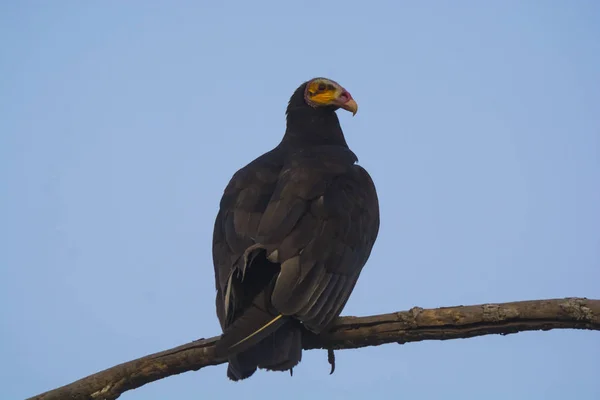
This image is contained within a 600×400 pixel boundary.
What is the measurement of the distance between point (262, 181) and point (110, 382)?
1802mm

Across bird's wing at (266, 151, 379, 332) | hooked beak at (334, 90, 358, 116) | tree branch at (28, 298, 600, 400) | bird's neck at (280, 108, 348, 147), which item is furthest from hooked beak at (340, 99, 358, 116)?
tree branch at (28, 298, 600, 400)

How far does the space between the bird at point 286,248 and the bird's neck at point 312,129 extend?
0.44 m

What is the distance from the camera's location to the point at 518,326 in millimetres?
3807

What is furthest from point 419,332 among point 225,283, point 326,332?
point 225,283

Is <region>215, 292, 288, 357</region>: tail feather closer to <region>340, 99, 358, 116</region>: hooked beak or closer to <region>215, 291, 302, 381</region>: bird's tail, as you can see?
<region>215, 291, 302, 381</region>: bird's tail

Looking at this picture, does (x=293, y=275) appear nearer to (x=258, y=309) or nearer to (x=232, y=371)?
(x=258, y=309)

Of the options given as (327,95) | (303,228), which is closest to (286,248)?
(303,228)

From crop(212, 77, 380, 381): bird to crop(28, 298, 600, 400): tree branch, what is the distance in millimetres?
173

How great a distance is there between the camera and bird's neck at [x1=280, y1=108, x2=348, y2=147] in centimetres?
679

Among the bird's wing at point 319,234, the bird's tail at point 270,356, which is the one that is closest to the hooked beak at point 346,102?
the bird's wing at point 319,234

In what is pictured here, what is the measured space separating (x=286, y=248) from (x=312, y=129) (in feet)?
7.79

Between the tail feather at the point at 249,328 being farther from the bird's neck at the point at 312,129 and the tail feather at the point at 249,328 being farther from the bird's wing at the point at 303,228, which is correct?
the bird's neck at the point at 312,129

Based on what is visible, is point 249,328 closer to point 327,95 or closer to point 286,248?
point 286,248

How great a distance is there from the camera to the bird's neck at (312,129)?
679 centimetres
